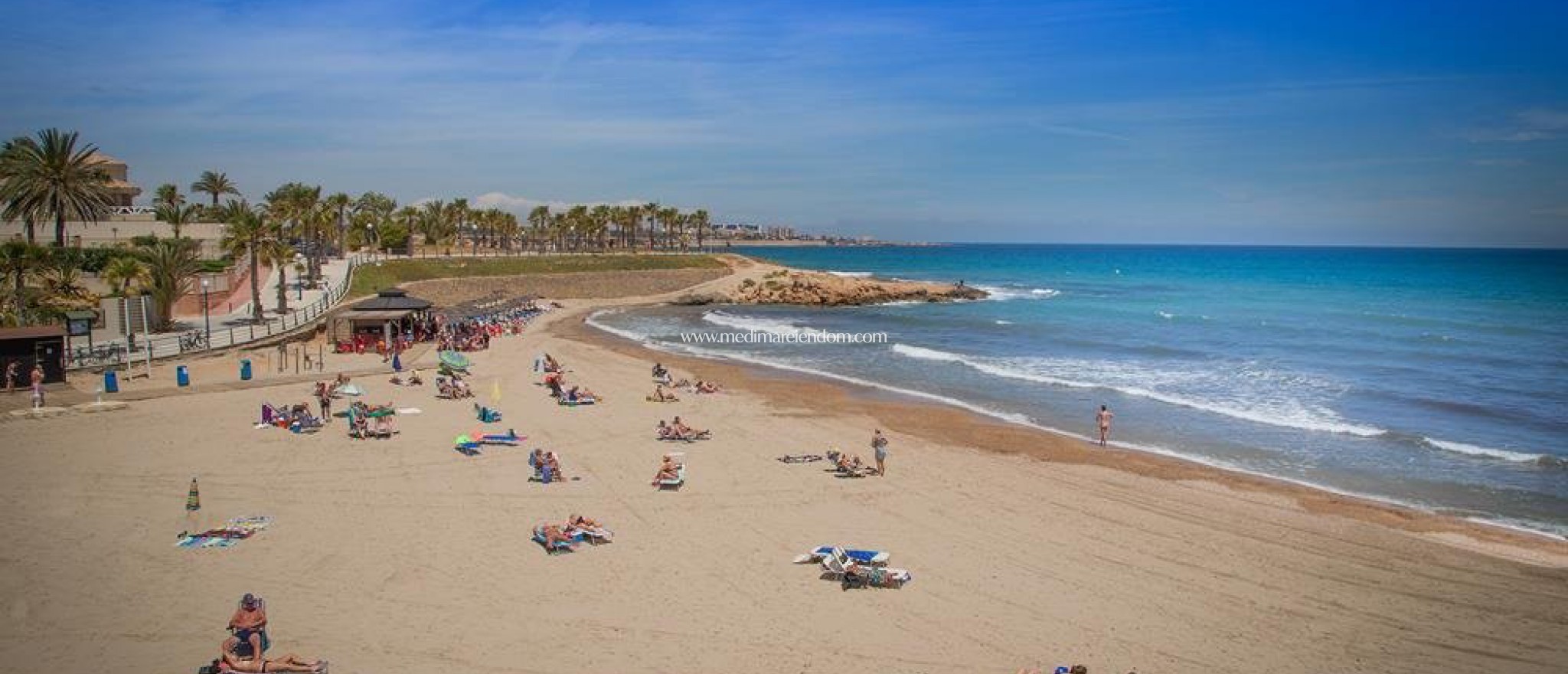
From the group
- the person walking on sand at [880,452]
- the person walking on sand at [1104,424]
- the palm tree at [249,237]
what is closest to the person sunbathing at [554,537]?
the person walking on sand at [880,452]

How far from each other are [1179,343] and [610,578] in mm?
39309

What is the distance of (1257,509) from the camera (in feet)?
56.2

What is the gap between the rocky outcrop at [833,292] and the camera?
7431cm

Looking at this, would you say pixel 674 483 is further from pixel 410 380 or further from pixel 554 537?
pixel 410 380

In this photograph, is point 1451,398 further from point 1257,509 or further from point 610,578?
point 610,578

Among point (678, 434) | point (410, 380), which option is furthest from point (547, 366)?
point (678, 434)

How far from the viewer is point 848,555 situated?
41.8 feet

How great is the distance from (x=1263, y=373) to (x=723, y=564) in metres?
29.5

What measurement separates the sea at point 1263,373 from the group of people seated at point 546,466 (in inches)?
529

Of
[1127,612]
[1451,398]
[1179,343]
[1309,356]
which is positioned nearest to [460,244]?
[1179,343]

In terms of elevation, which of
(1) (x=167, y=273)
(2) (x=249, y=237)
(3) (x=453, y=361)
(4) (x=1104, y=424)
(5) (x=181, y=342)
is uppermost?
(2) (x=249, y=237)

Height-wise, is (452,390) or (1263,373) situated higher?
(452,390)

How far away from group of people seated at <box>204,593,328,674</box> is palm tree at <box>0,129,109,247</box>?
38100 mm

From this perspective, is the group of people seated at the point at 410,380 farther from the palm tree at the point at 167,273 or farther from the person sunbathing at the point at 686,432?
the palm tree at the point at 167,273
